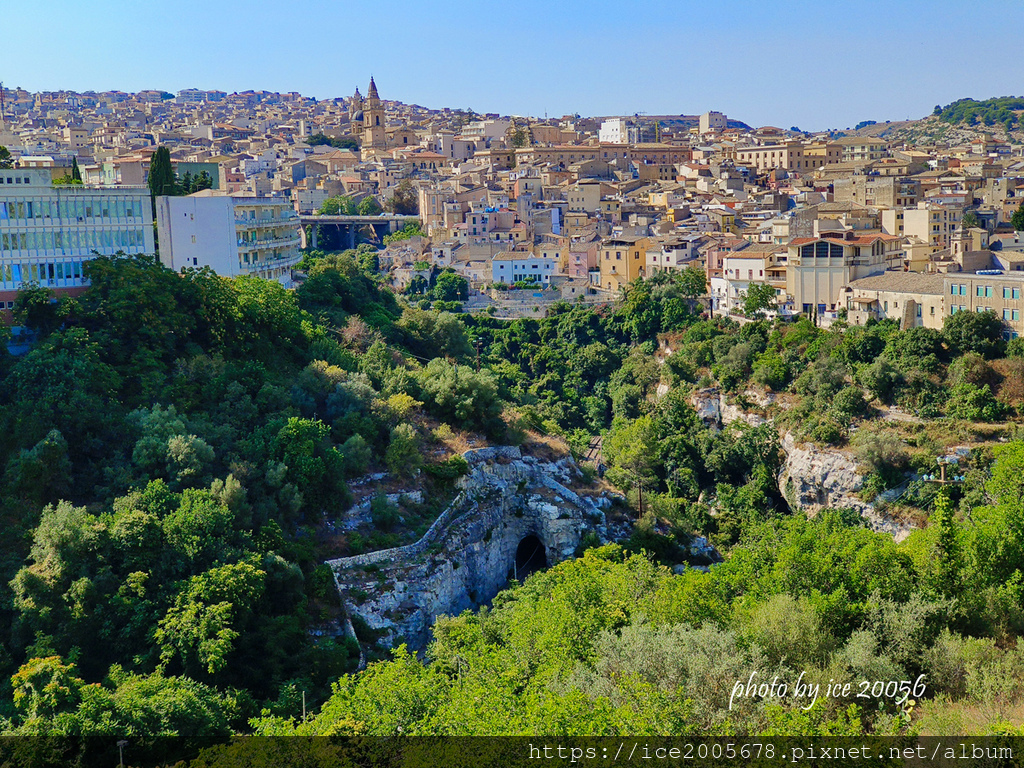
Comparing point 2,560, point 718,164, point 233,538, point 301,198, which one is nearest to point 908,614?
point 233,538

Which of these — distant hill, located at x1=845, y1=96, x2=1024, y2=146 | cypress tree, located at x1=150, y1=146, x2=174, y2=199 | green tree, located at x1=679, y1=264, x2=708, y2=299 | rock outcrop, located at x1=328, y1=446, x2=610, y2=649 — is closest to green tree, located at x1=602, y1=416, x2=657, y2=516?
rock outcrop, located at x1=328, y1=446, x2=610, y2=649

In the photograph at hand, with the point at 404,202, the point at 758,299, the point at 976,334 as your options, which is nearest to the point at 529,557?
the point at 976,334

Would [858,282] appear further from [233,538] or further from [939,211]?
[233,538]

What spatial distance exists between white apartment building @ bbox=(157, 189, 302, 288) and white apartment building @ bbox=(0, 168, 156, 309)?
1.65 m

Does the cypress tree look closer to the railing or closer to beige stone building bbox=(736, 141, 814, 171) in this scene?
the railing

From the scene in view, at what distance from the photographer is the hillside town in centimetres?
2792

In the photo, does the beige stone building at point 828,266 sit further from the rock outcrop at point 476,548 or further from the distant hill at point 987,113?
the distant hill at point 987,113

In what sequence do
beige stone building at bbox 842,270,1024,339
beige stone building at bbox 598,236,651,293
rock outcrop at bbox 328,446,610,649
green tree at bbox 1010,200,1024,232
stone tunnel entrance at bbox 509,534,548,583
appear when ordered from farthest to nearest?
beige stone building at bbox 598,236,651,293, green tree at bbox 1010,200,1024,232, beige stone building at bbox 842,270,1024,339, stone tunnel entrance at bbox 509,534,548,583, rock outcrop at bbox 328,446,610,649

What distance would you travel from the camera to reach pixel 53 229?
81.1 ft

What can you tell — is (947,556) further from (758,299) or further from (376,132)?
(376,132)

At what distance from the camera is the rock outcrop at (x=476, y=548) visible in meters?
21.2

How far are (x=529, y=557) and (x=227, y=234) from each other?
12.3 m

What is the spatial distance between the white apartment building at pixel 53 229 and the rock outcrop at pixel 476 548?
10.0 meters

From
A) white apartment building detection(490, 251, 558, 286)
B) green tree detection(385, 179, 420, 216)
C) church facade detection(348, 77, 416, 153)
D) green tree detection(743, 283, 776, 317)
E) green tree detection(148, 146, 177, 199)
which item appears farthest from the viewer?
church facade detection(348, 77, 416, 153)
